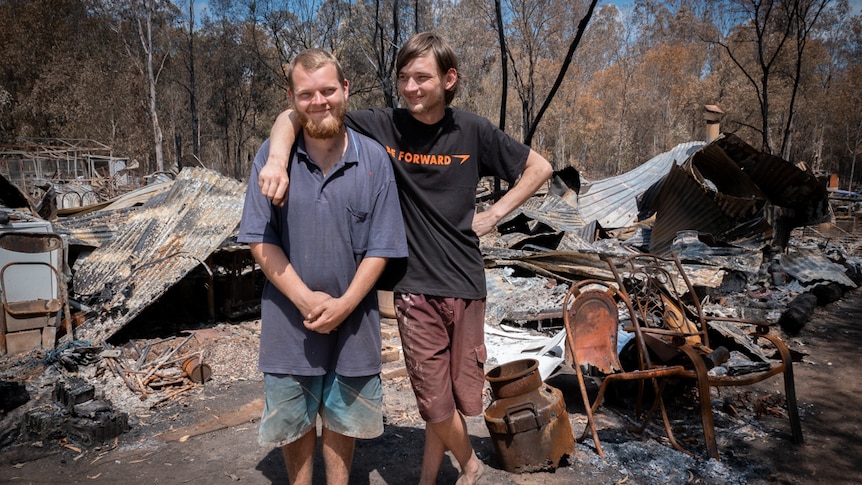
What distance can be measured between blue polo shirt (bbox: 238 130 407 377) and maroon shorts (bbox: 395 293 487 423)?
0.32 metres

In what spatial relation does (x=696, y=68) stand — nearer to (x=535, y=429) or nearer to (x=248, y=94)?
(x=248, y=94)

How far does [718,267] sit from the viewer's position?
716 cm

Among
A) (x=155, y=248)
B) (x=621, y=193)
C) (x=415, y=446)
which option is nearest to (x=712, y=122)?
(x=621, y=193)

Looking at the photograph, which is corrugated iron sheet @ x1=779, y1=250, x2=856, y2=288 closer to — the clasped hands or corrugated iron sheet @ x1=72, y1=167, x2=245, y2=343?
corrugated iron sheet @ x1=72, y1=167, x2=245, y2=343

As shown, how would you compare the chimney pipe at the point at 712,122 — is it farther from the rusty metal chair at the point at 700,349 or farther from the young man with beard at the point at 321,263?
the young man with beard at the point at 321,263

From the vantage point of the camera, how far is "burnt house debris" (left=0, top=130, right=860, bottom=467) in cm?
506

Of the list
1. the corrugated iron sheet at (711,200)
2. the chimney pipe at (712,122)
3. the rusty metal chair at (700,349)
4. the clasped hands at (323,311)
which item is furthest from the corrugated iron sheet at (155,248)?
the chimney pipe at (712,122)

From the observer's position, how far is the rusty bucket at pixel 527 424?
3.04m

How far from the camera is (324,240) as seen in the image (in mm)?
2135

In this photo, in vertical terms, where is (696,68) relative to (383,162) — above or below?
above

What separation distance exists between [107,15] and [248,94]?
8.33 m

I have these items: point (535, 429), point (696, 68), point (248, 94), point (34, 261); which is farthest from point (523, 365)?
point (696, 68)

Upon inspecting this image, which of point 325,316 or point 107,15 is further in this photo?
point 107,15

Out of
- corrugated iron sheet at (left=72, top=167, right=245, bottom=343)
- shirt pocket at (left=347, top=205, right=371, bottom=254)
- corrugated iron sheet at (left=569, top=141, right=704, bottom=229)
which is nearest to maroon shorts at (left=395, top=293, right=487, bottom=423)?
shirt pocket at (left=347, top=205, right=371, bottom=254)
